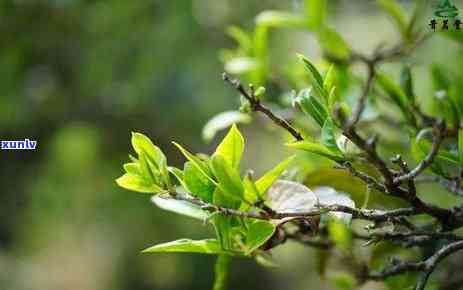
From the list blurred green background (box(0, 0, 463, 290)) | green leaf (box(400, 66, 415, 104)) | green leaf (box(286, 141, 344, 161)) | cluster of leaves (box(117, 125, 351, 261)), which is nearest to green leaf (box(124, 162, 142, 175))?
cluster of leaves (box(117, 125, 351, 261))

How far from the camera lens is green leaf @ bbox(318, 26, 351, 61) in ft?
2.36

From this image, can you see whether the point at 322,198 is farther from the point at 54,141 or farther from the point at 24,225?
the point at 24,225

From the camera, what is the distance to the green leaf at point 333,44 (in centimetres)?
72

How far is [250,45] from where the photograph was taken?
79 centimetres

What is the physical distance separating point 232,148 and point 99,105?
1.24 meters

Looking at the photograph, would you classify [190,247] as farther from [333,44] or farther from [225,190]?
[333,44]

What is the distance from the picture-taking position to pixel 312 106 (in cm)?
46

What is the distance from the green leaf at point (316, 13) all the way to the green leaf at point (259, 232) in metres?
0.31

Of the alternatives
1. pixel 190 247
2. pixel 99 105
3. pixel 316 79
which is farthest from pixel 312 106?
pixel 99 105

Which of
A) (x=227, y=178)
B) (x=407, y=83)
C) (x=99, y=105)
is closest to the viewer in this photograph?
(x=227, y=178)

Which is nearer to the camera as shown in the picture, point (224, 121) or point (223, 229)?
point (223, 229)

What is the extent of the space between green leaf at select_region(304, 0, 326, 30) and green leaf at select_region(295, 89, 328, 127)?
0.26m

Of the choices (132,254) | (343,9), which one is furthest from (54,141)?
(343,9)

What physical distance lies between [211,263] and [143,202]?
52 centimetres
